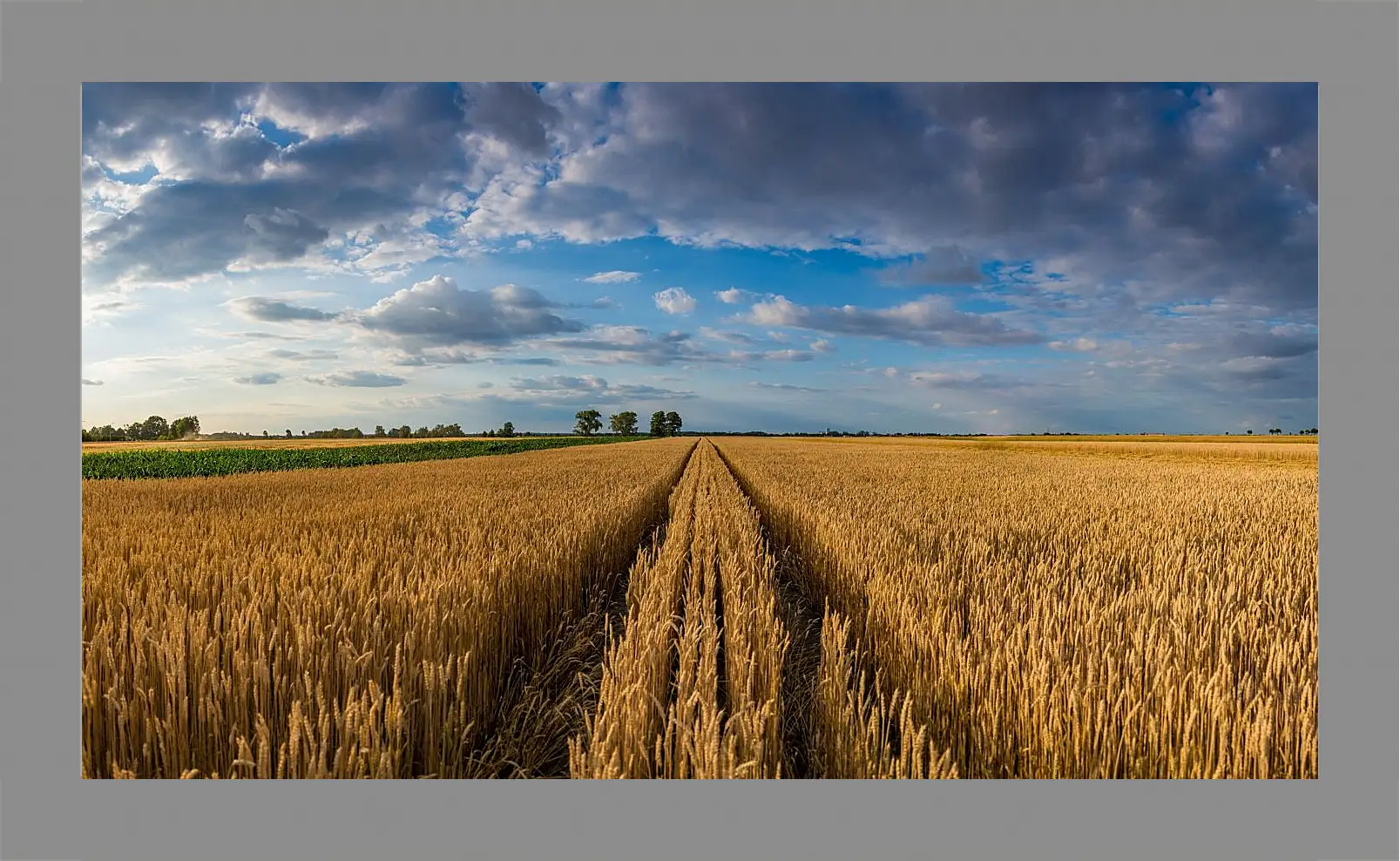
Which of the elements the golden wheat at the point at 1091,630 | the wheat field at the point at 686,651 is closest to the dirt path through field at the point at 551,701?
the wheat field at the point at 686,651

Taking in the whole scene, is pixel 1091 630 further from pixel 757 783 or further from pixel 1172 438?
pixel 1172 438

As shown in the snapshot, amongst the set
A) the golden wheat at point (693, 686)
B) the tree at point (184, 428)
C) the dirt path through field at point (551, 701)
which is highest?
the tree at point (184, 428)

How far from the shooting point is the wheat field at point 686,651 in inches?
83.3

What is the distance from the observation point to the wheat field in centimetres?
212

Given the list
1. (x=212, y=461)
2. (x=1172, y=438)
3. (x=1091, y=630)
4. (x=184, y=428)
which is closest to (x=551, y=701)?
(x=1091, y=630)

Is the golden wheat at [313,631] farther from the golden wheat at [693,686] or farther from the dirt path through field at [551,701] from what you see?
the golden wheat at [693,686]

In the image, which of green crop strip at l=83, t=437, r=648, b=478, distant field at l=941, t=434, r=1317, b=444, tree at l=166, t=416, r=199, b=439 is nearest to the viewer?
tree at l=166, t=416, r=199, b=439

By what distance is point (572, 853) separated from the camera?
178 centimetres

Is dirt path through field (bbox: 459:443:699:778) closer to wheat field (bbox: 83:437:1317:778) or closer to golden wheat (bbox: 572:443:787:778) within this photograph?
wheat field (bbox: 83:437:1317:778)

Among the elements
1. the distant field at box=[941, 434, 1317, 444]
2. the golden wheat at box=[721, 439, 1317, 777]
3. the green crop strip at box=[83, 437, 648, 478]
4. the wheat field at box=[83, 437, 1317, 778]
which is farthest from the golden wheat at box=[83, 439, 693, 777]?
the distant field at box=[941, 434, 1317, 444]
